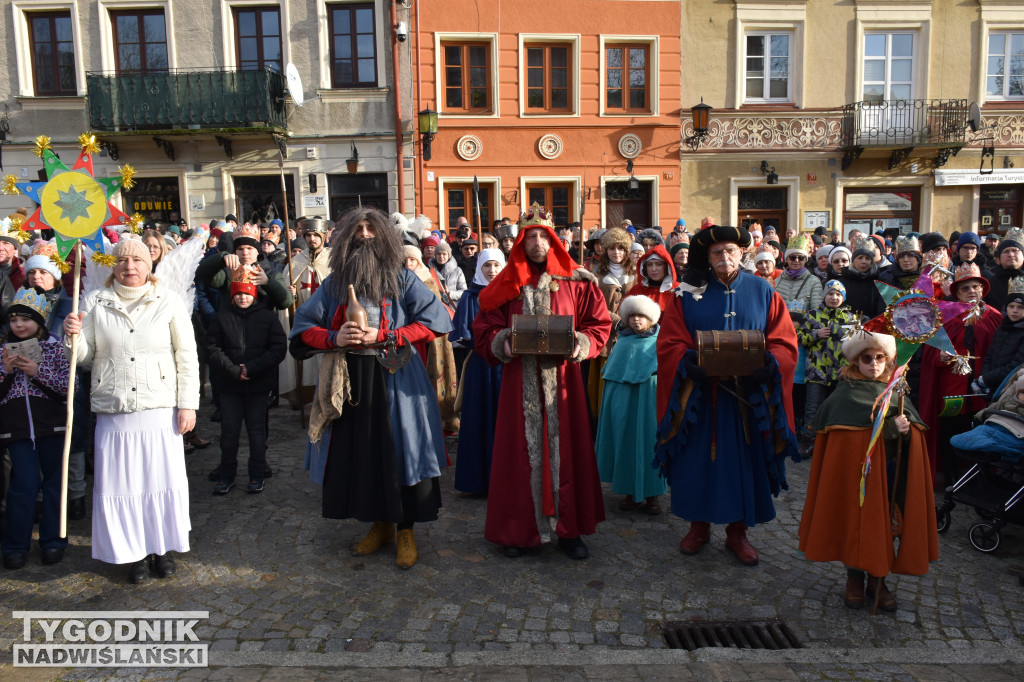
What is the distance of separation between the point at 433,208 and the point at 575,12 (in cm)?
534

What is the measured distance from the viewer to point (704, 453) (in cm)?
450

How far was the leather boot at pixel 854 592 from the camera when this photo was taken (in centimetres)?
394

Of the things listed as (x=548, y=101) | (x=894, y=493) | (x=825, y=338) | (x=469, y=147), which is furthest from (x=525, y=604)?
(x=548, y=101)

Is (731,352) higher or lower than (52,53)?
lower

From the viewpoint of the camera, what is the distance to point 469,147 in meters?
16.6

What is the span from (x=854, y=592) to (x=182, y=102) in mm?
16037

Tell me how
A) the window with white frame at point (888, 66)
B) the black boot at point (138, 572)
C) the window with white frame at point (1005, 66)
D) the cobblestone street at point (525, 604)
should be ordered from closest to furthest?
the cobblestone street at point (525, 604)
the black boot at point (138, 572)
the window with white frame at point (888, 66)
the window with white frame at point (1005, 66)

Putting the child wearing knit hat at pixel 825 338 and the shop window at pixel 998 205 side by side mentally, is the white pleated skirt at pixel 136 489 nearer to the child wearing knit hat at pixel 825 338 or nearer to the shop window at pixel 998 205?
the child wearing knit hat at pixel 825 338

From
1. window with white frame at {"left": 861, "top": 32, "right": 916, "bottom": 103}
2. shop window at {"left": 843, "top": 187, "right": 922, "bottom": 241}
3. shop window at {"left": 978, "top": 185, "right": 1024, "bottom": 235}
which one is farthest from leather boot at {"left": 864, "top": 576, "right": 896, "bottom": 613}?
shop window at {"left": 978, "top": 185, "right": 1024, "bottom": 235}

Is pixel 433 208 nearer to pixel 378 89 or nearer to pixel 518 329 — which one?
pixel 378 89

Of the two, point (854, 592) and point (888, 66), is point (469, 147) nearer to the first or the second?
point (888, 66)

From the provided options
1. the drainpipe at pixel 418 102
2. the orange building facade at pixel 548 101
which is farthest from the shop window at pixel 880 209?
the drainpipe at pixel 418 102

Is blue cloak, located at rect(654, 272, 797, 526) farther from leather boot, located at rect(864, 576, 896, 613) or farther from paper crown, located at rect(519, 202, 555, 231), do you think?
paper crown, located at rect(519, 202, 555, 231)

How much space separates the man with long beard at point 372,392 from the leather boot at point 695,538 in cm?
158
